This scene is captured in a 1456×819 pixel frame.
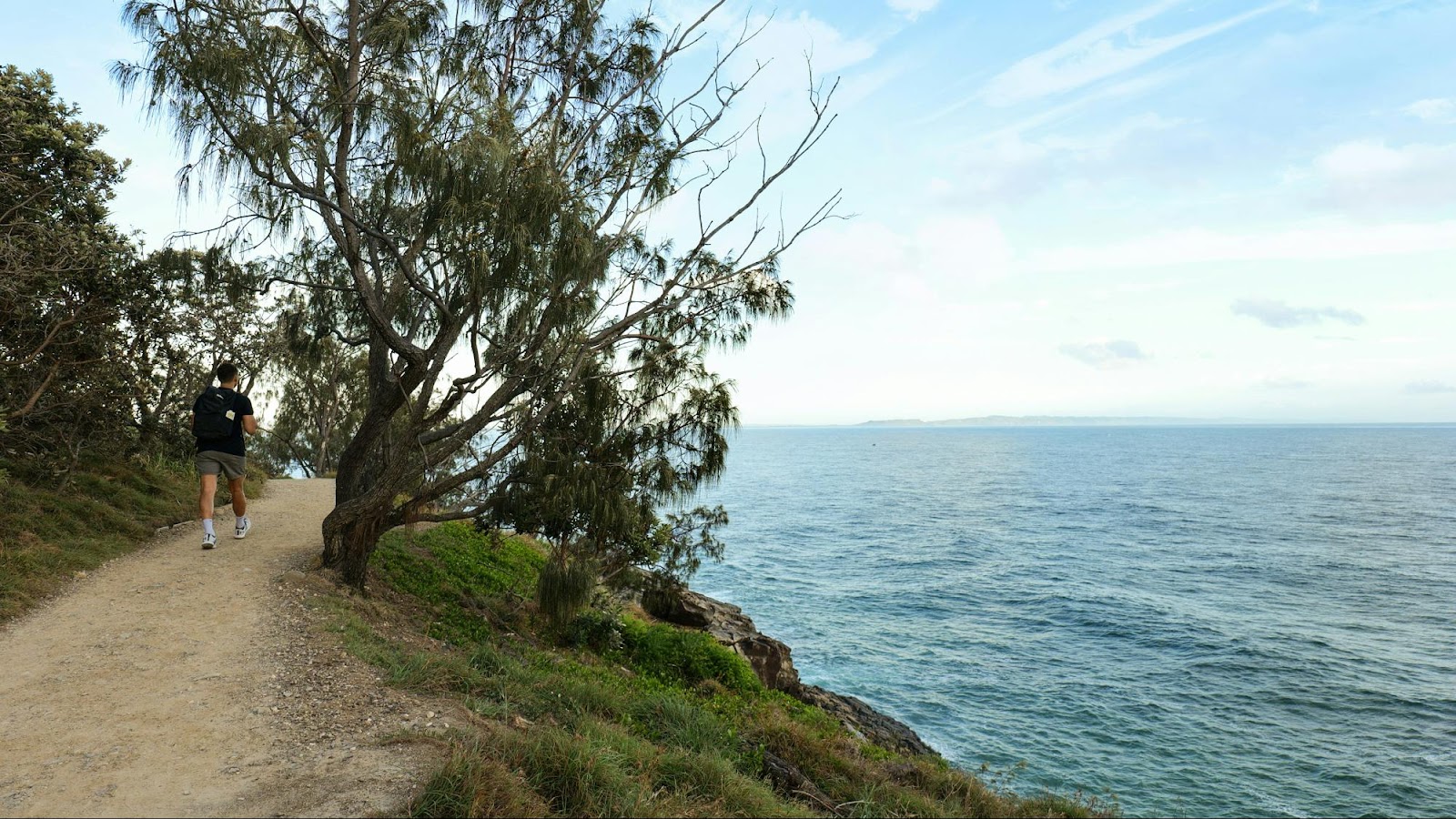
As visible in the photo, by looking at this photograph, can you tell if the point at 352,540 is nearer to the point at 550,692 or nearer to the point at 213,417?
the point at 213,417

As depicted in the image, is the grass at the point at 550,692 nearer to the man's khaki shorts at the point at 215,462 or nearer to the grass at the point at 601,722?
the grass at the point at 601,722

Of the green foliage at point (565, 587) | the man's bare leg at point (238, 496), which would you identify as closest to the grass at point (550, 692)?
the green foliage at point (565, 587)

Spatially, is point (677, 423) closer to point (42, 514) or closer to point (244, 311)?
point (42, 514)

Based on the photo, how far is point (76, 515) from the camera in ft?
37.9

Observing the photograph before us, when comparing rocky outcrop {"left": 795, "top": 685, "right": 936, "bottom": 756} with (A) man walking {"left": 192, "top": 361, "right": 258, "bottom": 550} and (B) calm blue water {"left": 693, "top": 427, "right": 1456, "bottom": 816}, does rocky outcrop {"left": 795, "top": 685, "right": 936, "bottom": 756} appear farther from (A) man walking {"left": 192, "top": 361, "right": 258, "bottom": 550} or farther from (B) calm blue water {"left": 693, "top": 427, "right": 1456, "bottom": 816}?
(A) man walking {"left": 192, "top": 361, "right": 258, "bottom": 550}

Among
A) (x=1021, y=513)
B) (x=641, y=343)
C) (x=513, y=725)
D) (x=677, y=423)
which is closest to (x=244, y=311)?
(x=641, y=343)

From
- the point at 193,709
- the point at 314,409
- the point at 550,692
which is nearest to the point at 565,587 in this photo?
the point at 550,692

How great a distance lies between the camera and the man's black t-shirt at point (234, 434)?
428 inches

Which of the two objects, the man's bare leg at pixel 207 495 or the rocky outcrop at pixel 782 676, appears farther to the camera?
the rocky outcrop at pixel 782 676

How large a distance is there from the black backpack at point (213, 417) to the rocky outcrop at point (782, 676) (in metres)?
7.48

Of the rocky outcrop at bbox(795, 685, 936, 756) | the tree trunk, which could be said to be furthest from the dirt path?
the rocky outcrop at bbox(795, 685, 936, 756)

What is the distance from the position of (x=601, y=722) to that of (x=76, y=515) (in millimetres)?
9820

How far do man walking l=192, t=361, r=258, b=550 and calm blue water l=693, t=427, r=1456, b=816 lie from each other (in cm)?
1414

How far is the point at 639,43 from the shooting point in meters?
11.6
